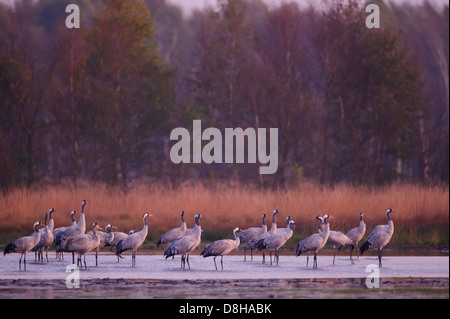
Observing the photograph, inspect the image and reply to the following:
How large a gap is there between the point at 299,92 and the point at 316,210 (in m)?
10.2

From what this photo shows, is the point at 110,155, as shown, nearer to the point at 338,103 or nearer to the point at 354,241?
the point at 338,103

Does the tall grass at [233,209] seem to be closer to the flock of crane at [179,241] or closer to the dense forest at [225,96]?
the flock of crane at [179,241]

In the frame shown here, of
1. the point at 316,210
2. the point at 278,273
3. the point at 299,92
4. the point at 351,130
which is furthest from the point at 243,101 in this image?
the point at 278,273

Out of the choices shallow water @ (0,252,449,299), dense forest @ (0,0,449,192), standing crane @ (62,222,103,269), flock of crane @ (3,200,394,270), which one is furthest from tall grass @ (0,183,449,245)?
standing crane @ (62,222,103,269)

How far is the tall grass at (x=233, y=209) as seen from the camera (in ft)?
74.3

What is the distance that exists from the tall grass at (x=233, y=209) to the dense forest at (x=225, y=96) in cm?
455

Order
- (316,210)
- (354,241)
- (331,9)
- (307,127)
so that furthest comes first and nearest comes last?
1. (307,127)
2. (331,9)
3. (316,210)
4. (354,241)

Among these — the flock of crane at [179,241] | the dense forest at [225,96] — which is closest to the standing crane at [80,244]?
the flock of crane at [179,241]

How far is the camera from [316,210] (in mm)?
23094

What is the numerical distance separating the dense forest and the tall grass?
14.9 ft

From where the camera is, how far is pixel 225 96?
3434 cm

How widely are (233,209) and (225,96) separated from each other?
11.5 metres

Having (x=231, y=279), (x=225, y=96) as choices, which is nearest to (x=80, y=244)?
(x=231, y=279)

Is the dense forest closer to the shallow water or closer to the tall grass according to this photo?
the tall grass
